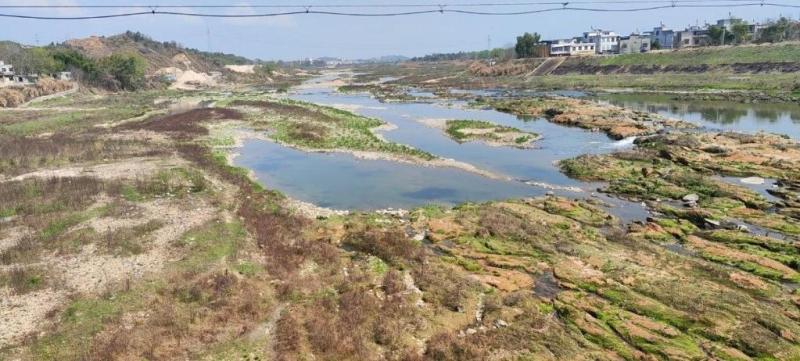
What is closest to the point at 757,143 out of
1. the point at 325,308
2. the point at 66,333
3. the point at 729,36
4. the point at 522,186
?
the point at 522,186

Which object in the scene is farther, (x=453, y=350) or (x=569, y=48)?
(x=569, y=48)

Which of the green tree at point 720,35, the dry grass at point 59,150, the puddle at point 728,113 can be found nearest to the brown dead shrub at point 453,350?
the dry grass at point 59,150

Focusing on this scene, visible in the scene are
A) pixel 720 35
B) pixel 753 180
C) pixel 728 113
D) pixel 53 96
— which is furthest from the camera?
pixel 720 35

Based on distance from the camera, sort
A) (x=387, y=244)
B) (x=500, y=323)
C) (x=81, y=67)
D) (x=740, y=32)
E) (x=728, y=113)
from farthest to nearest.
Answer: (x=740, y=32)
(x=81, y=67)
(x=728, y=113)
(x=387, y=244)
(x=500, y=323)

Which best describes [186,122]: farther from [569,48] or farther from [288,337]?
[569,48]

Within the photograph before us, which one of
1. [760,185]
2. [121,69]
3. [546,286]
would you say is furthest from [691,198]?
[121,69]

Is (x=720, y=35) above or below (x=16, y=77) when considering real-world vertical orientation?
above

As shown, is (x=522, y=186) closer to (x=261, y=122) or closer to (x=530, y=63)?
(x=261, y=122)
